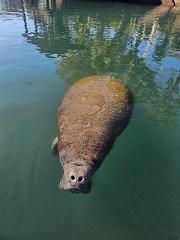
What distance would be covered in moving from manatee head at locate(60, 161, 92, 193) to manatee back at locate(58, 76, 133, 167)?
53 cm

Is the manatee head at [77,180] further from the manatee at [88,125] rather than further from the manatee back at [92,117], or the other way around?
the manatee back at [92,117]

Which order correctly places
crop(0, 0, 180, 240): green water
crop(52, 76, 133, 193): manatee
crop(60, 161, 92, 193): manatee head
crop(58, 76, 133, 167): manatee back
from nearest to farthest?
crop(60, 161, 92, 193): manatee head
crop(52, 76, 133, 193): manatee
crop(0, 0, 180, 240): green water
crop(58, 76, 133, 167): manatee back

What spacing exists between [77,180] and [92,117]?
226 cm

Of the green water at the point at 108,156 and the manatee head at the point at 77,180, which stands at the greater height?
the manatee head at the point at 77,180

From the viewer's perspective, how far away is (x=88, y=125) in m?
6.66

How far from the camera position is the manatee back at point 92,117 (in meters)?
6.07

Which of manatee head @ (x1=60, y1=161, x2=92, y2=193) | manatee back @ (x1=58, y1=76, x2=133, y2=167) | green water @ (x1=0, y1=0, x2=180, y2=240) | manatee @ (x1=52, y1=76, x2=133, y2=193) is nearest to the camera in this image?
manatee head @ (x1=60, y1=161, x2=92, y2=193)

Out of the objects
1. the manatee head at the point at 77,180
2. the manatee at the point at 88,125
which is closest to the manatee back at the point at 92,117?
the manatee at the point at 88,125

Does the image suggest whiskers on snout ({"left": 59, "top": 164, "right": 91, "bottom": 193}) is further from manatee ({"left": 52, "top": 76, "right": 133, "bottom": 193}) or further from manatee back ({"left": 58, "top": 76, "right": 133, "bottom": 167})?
manatee back ({"left": 58, "top": 76, "right": 133, "bottom": 167})

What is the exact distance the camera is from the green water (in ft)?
18.5

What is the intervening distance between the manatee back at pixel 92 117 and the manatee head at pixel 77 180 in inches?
20.7

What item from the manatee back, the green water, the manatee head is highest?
the manatee head

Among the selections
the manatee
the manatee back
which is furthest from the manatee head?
the manatee back

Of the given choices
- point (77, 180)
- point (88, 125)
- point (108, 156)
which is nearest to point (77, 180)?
point (77, 180)
